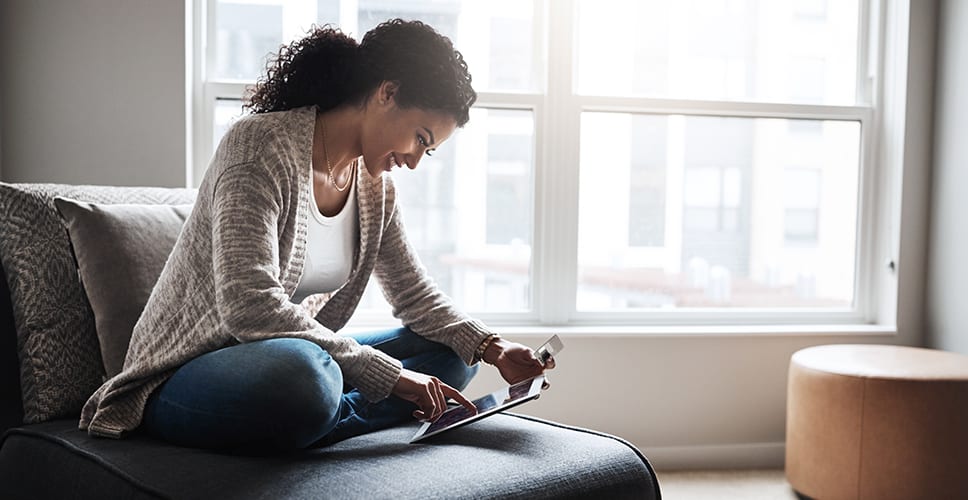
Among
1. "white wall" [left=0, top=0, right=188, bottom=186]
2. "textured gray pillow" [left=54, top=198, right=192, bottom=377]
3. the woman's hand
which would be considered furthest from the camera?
"white wall" [left=0, top=0, right=188, bottom=186]

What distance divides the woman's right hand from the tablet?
0.05 feet

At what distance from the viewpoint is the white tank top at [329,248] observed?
1614 mm

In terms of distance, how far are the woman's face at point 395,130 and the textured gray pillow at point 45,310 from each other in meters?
0.60

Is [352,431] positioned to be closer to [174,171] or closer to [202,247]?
[202,247]

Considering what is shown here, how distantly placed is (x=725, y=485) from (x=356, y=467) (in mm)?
1614

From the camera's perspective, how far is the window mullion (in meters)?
2.65

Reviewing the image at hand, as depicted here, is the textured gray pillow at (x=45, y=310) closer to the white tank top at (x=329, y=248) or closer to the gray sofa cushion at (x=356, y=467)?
the gray sofa cushion at (x=356, y=467)

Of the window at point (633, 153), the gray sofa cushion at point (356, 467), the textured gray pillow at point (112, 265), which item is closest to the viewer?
the gray sofa cushion at point (356, 467)

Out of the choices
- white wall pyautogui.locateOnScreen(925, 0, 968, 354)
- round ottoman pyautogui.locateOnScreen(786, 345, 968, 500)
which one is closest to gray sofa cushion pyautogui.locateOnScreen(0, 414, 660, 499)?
round ottoman pyautogui.locateOnScreen(786, 345, 968, 500)

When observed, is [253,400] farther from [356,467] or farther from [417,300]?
[417,300]

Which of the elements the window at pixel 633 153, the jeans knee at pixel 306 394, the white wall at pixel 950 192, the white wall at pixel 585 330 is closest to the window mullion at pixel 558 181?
the window at pixel 633 153

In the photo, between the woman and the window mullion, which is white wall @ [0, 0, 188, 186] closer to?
the woman

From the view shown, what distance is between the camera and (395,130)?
159 cm

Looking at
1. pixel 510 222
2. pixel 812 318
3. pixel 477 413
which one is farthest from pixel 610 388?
pixel 477 413
